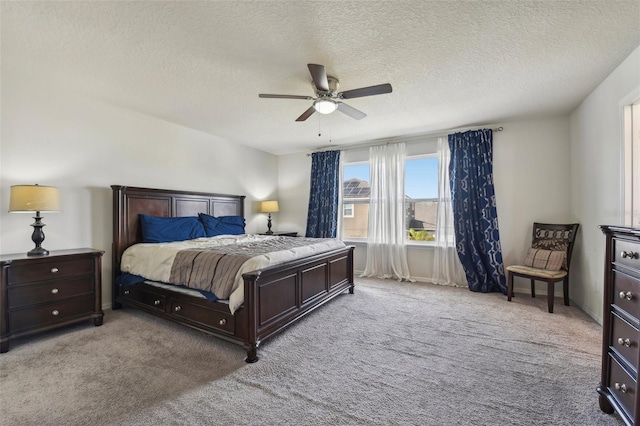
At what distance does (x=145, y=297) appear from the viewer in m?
3.06

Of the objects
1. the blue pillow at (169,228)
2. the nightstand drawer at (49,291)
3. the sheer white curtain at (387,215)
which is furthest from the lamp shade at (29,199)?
the sheer white curtain at (387,215)

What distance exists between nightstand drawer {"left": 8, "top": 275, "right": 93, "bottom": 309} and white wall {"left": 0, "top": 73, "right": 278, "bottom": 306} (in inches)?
23.5

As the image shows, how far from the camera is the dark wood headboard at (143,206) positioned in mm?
3377

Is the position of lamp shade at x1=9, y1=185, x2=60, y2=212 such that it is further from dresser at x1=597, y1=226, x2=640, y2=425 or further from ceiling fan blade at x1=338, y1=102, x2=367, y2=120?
dresser at x1=597, y1=226, x2=640, y2=425

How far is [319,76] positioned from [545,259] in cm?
360

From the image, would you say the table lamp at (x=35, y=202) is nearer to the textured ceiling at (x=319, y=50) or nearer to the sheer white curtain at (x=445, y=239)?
the textured ceiling at (x=319, y=50)

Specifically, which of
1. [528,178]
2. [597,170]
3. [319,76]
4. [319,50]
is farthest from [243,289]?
[528,178]

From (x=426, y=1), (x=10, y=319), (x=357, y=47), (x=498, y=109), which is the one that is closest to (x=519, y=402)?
(x=426, y=1)

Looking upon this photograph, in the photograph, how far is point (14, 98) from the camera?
273 cm

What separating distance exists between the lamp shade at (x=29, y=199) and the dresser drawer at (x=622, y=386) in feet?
14.3

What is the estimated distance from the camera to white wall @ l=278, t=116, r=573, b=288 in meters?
3.79

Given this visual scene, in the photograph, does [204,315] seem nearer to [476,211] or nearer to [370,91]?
[370,91]

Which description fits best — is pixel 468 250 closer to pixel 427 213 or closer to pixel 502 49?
pixel 427 213

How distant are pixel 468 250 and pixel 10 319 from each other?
5.27 meters
